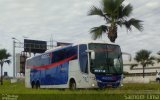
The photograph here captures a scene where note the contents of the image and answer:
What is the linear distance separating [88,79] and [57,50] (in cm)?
528

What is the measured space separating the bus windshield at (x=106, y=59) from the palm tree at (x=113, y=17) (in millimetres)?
7546

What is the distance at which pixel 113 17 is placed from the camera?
115 feet

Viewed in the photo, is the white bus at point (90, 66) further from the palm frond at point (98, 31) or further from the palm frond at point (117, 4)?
the palm frond at point (117, 4)

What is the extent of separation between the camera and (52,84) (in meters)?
31.4

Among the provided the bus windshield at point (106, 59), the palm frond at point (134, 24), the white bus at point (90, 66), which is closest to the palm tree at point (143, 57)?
the palm frond at point (134, 24)

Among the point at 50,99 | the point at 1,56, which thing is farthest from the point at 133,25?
the point at 1,56

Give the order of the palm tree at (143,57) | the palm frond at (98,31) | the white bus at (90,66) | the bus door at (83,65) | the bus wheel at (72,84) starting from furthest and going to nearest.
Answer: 1. the palm tree at (143,57)
2. the palm frond at (98,31)
3. the bus wheel at (72,84)
4. the bus door at (83,65)
5. the white bus at (90,66)

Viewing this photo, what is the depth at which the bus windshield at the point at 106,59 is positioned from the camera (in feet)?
84.6

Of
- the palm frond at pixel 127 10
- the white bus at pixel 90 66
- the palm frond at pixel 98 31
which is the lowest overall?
the white bus at pixel 90 66

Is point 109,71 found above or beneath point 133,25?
beneath

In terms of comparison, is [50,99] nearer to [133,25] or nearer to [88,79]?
[88,79]

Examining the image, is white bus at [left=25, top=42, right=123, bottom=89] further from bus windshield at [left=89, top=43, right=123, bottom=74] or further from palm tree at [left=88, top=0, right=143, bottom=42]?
palm tree at [left=88, top=0, right=143, bottom=42]

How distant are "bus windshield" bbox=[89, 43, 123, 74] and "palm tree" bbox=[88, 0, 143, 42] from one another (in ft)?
24.8

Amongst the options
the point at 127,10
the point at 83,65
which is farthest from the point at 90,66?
the point at 127,10
